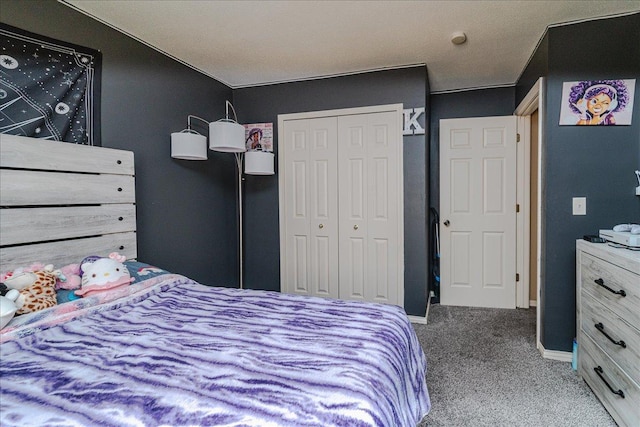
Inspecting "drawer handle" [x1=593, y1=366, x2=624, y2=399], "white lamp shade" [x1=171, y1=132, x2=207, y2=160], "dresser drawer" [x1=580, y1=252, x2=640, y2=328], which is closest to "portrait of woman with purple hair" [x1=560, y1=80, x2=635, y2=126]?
"dresser drawer" [x1=580, y1=252, x2=640, y2=328]

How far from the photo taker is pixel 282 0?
1971 mm

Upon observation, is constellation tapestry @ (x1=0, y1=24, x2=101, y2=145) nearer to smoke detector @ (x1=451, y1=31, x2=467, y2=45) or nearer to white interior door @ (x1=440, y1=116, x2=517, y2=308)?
smoke detector @ (x1=451, y1=31, x2=467, y2=45)

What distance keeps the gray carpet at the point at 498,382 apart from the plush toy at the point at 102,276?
1755mm

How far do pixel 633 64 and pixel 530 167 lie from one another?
4.45 ft

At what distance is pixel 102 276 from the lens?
167 centimetres

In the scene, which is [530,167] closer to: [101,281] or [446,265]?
[446,265]

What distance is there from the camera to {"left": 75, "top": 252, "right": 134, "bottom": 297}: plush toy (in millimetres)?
1625

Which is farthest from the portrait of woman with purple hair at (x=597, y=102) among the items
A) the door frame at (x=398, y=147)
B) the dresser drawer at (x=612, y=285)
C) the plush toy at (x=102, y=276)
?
the plush toy at (x=102, y=276)

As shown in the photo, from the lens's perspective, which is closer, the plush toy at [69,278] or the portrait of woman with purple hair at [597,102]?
the plush toy at [69,278]

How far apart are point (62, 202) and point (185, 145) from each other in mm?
963

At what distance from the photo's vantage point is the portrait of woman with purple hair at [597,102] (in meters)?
2.05

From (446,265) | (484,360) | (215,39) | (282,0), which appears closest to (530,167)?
(446,265)

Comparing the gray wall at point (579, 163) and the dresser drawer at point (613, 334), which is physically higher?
the gray wall at point (579, 163)

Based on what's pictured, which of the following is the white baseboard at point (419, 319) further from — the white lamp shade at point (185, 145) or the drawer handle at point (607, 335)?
the white lamp shade at point (185, 145)
